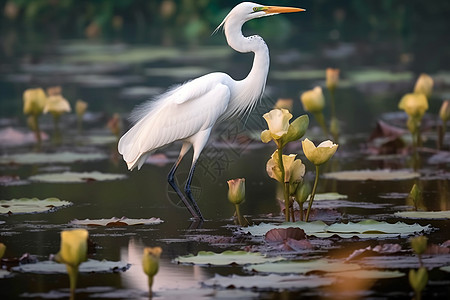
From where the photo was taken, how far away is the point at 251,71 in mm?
6543

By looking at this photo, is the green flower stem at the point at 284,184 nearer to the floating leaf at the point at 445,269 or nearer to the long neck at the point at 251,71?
the long neck at the point at 251,71

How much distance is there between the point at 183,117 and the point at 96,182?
4.95 feet

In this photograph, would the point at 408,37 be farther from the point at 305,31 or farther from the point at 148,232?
the point at 148,232

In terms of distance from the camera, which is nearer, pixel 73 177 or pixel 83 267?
pixel 83 267

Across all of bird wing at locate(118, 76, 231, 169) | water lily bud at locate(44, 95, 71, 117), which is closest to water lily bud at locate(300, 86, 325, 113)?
bird wing at locate(118, 76, 231, 169)

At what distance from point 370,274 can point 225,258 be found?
27.3 inches

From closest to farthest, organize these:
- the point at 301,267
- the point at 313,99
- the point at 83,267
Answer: the point at 301,267, the point at 83,267, the point at 313,99

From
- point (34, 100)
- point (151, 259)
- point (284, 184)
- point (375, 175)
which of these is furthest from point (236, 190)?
point (34, 100)

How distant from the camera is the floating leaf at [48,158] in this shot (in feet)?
27.2

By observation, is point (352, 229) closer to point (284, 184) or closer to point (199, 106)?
point (284, 184)

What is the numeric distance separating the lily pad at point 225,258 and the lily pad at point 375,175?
8.03 feet

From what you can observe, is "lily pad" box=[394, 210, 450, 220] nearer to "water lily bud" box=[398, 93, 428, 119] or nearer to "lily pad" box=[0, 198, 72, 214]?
"water lily bud" box=[398, 93, 428, 119]

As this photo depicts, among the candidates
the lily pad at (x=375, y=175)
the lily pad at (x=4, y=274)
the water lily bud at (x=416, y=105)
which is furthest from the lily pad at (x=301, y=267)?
the water lily bud at (x=416, y=105)

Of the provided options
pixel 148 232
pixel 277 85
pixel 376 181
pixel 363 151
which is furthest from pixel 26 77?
pixel 148 232
